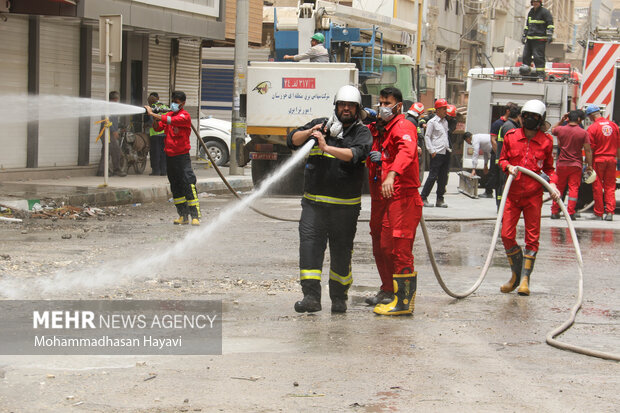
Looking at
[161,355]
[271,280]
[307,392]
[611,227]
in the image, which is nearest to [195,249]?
[271,280]

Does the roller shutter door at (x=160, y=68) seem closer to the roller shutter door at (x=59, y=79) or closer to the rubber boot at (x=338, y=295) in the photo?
the roller shutter door at (x=59, y=79)

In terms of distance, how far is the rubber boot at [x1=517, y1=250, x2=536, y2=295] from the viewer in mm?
8758

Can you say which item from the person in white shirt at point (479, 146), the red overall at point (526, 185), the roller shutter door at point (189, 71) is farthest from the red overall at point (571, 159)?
the roller shutter door at point (189, 71)

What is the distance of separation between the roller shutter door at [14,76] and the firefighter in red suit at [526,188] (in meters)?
11.7

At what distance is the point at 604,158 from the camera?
623 inches

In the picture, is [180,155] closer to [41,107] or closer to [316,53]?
[316,53]

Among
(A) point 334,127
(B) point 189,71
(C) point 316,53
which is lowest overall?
(A) point 334,127

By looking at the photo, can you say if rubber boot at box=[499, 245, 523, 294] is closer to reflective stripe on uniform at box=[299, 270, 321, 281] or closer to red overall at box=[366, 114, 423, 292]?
red overall at box=[366, 114, 423, 292]

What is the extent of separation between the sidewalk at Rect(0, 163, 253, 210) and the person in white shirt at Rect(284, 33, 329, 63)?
10.2 feet

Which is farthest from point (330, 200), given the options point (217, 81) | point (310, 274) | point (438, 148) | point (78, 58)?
point (217, 81)

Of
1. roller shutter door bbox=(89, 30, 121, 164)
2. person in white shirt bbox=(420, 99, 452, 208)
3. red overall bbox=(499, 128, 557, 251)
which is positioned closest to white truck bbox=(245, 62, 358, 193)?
person in white shirt bbox=(420, 99, 452, 208)

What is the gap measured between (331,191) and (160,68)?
54.9ft

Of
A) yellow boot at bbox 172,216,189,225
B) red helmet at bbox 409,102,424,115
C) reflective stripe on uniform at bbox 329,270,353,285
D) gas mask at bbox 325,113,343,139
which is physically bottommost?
yellow boot at bbox 172,216,189,225
